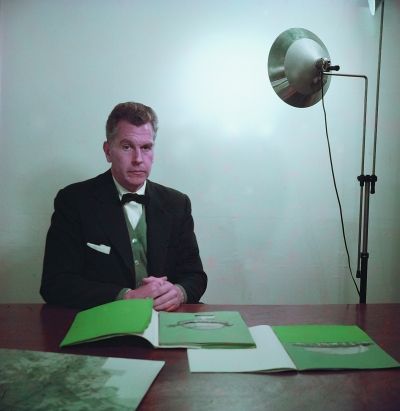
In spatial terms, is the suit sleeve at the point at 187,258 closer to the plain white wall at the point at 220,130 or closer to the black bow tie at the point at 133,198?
the black bow tie at the point at 133,198

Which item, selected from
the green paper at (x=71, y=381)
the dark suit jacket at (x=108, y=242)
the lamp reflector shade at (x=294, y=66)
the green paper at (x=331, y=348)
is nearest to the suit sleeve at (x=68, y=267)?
the dark suit jacket at (x=108, y=242)

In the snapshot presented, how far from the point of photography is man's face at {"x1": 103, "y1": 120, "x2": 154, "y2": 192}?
1.68 metres

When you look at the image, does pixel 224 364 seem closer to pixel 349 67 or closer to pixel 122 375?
pixel 122 375

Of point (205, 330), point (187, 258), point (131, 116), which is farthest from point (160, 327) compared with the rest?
point (131, 116)

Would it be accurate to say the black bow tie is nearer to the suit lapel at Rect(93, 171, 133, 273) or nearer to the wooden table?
the suit lapel at Rect(93, 171, 133, 273)

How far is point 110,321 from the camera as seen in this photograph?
0.99 meters

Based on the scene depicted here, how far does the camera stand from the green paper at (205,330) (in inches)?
36.0

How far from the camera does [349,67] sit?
229 centimetres

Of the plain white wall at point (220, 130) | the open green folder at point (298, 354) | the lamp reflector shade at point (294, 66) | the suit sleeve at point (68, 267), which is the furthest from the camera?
the plain white wall at point (220, 130)

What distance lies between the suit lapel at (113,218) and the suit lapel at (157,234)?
9 centimetres

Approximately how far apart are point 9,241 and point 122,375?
65.6 inches

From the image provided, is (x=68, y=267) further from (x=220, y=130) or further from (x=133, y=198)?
(x=220, y=130)

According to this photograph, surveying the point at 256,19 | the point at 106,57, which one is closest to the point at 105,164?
the point at 106,57

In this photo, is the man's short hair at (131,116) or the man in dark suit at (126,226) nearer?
the man in dark suit at (126,226)
